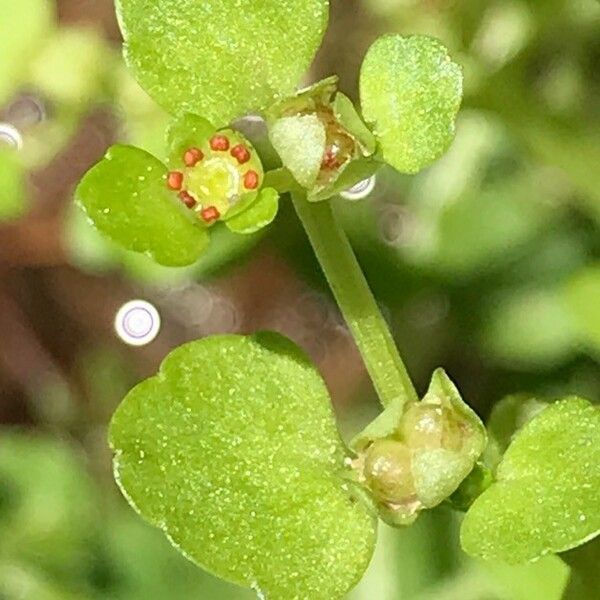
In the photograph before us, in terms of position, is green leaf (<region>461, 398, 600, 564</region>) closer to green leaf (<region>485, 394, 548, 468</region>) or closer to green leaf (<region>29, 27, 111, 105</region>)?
green leaf (<region>485, 394, 548, 468</region>)

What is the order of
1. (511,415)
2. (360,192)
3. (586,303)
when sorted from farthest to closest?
(360,192) < (586,303) < (511,415)

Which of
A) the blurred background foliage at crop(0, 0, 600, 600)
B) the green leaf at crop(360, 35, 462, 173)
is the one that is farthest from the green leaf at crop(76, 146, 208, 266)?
the blurred background foliage at crop(0, 0, 600, 600)

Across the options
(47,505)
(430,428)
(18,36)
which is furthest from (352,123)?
(47,505)

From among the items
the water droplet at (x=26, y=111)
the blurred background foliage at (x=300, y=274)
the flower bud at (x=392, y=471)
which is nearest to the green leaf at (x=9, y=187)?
the blurred background foliage at (x=300, y=274)

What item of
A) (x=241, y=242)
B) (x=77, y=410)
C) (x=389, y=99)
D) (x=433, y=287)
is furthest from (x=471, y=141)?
(x=389, y=99)

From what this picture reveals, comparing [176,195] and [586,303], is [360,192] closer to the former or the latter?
[586,303]

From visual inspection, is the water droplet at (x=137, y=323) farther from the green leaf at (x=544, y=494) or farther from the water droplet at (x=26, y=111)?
the green leaf at (x=544, y=494)
